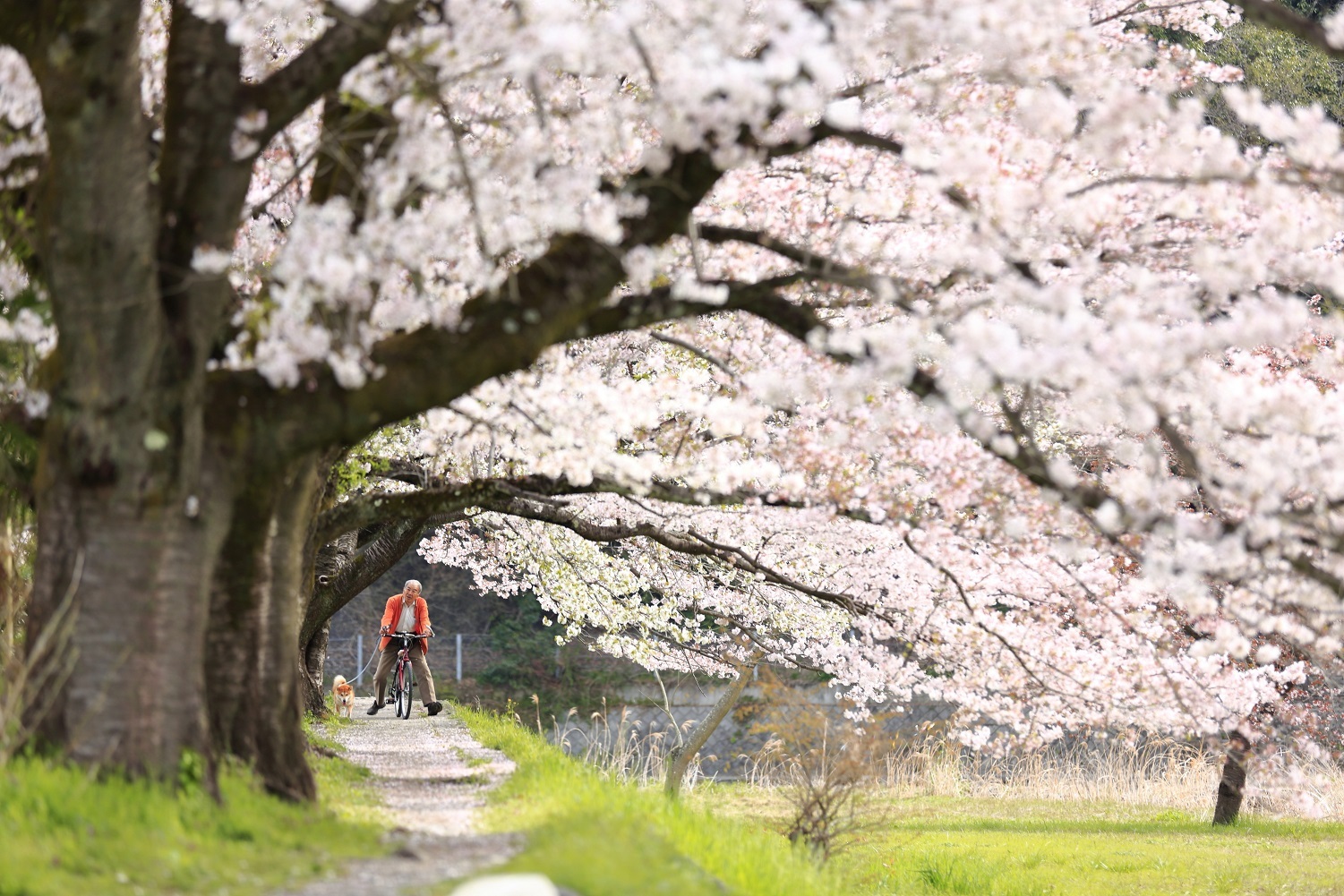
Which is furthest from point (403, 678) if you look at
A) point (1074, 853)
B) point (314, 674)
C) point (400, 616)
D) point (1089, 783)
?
point (1089, 783)

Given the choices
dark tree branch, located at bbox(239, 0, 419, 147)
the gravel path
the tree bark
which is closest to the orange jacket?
the gravel path

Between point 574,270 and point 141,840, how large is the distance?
3.18 metres

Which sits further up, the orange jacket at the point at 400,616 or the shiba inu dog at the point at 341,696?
the orange jacket at the point at 400,616

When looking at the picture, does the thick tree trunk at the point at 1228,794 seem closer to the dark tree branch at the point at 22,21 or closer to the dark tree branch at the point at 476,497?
the dark tree branch at the point at 476,497

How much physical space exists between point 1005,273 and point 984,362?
818 millimetres

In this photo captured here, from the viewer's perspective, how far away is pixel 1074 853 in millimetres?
12961

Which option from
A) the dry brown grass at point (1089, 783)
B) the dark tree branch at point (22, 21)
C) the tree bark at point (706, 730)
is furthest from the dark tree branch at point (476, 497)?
the dry brown grass at point (1089, 783)

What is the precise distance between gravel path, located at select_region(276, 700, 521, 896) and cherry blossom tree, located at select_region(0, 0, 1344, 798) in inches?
39.1

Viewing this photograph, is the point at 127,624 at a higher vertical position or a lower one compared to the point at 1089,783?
higher

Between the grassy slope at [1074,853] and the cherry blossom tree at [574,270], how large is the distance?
449 centimetres

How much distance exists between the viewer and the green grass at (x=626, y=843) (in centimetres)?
541

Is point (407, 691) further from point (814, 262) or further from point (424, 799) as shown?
point (814, 262)

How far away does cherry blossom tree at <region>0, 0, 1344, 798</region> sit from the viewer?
578 centimetres

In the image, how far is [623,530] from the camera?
11578 mm
